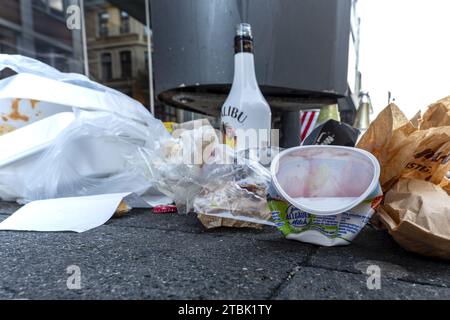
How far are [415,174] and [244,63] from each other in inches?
25.8

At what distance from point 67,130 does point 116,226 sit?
1.51 feet

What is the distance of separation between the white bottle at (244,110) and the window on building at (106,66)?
2.76 m

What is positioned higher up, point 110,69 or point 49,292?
point 110,69

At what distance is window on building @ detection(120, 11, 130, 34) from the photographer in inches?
144

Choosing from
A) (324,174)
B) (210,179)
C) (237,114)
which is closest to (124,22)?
(237,114)

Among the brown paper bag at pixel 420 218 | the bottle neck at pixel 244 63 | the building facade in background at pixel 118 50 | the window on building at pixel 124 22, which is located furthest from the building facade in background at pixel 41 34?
the brown paper bag at pixel 420 218

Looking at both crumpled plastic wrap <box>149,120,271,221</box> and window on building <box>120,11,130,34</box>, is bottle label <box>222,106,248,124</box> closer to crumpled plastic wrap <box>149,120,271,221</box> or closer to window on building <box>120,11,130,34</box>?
crumpled plastic wrap <box>149,120,271,221</box>

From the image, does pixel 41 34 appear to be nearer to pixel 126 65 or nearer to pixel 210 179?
pixel 126 65

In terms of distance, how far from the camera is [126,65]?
12.6 feet

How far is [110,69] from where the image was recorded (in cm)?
372

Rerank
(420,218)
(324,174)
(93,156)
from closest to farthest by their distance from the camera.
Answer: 1. (420,218)
2. (324,174)
3. (93,156)

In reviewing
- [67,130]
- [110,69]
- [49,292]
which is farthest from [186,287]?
[110,69]

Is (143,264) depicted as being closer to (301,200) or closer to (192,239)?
(192,239)
